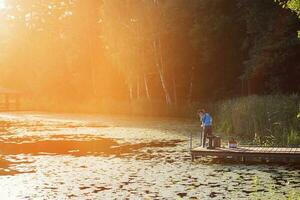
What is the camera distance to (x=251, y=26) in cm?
3475

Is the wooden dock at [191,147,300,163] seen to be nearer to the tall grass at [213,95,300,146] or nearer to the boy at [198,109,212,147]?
the boy at [198,109,212,147]

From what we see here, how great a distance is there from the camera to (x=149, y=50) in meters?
46.2

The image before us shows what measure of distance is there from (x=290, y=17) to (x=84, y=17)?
3597cm

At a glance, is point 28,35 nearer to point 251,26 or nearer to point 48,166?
point 251,26

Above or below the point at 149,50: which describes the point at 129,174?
below

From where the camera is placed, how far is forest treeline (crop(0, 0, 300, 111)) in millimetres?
34594

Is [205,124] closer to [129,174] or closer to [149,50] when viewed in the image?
[129,174]

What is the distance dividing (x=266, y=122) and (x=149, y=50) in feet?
77.1

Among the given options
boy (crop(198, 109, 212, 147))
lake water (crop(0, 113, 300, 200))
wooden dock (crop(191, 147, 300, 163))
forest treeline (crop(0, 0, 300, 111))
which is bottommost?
lake water (crop(0, 113, 300, 200))

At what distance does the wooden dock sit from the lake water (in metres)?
0.38

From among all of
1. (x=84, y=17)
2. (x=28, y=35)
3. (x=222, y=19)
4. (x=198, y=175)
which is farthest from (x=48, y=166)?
(x=28, y=35)

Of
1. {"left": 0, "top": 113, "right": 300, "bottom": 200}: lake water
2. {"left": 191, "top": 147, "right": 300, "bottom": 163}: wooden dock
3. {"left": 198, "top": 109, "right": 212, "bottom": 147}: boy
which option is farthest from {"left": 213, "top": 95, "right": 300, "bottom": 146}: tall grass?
{"left": 0, "top": 113, "right": 300, "bottom": 200}: lake water

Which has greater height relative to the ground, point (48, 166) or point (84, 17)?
point (84, 17)

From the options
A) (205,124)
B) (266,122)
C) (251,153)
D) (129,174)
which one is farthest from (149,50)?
(129,174)
